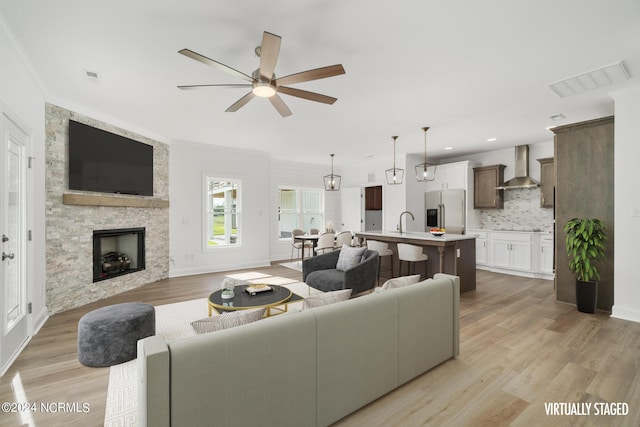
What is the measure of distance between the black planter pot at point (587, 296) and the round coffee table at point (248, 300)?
12.7 feet

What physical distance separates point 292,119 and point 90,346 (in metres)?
3.82

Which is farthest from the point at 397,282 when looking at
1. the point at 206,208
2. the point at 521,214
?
the point at 521,214

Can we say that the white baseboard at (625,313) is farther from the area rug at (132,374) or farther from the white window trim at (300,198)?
the white window trim at (300,198)

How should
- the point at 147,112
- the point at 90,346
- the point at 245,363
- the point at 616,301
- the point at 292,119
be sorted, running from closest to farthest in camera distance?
the point at 245,363
the point at 90,346
the point at 616,301
the point at 147,112
the point at 292,119

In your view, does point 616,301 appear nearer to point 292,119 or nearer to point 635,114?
point 635,114

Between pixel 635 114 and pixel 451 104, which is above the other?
pixel 451 104

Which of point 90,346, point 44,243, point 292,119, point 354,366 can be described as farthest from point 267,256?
point 354,366

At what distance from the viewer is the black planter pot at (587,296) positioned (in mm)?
3896

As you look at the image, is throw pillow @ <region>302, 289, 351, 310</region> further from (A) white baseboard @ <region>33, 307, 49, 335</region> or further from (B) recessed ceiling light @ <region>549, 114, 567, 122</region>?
(B) recessed ceiling light @ <region>549, 114, 567, 122</region>

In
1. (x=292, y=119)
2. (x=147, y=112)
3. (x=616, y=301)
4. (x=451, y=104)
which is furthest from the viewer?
(x=292, y=119)

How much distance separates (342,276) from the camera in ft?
13.4

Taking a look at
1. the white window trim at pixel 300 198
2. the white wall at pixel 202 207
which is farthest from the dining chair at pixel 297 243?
the white wall at pixel 202 207

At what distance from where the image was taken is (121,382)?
93.1 inches

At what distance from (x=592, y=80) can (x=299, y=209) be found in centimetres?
668
